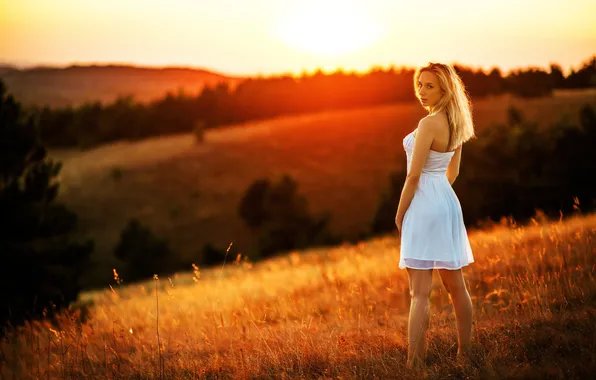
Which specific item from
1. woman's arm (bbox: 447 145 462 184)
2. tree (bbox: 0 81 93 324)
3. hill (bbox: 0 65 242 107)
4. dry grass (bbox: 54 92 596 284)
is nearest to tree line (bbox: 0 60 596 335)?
tree (bbox: 0 81 93 324)

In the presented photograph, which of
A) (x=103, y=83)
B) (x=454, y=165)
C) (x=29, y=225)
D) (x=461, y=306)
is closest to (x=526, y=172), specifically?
(x=29, y=225)

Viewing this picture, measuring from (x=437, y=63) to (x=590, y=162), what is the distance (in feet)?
81.0

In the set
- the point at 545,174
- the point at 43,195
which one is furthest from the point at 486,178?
the point at 43,195

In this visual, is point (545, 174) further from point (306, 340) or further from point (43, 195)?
point (306, 340)

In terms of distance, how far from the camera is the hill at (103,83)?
303ft

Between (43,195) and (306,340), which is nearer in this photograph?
(306,340)

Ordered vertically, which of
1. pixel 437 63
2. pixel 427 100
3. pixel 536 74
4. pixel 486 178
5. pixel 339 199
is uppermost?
pixel 536 74

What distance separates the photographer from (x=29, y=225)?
1242cm

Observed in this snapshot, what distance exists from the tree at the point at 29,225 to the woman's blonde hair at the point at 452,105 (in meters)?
9.92

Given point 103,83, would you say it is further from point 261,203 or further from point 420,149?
point 420,149

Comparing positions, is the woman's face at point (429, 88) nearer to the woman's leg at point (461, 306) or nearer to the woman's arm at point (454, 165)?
the woman's arm at point (454, 165)

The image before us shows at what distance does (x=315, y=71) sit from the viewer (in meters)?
94.4

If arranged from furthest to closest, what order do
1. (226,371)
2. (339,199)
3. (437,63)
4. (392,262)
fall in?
(339,199) → (392,262) → (226,371) → (437,63)

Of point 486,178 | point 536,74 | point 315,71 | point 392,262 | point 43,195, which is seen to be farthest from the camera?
point 315,71
